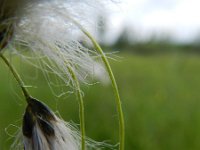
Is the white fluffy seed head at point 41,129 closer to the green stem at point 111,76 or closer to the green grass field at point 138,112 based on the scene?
the green stem at point 111,76

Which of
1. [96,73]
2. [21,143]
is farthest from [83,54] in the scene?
[21,143]

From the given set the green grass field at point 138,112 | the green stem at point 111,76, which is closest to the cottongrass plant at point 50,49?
the green stem at point 111,76

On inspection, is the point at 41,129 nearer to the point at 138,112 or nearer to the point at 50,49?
the point at 50,49

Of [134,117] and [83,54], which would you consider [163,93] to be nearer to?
[134,117]

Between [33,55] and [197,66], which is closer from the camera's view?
[33,55]

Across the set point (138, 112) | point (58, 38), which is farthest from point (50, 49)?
point (138, 112)

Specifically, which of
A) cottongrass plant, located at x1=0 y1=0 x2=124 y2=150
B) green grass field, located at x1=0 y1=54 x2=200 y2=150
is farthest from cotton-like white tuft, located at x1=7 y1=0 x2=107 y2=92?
green grass field, located at x1=0 y1=54 x2=200 y2=150

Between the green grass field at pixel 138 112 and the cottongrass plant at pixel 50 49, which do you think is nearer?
the cottongrass plant at pixel 50 49

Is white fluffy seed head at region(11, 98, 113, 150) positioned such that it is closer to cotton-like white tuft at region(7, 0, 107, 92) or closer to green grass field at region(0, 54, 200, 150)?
cotton-like white tuft at region(7, 0, 107, 92)
